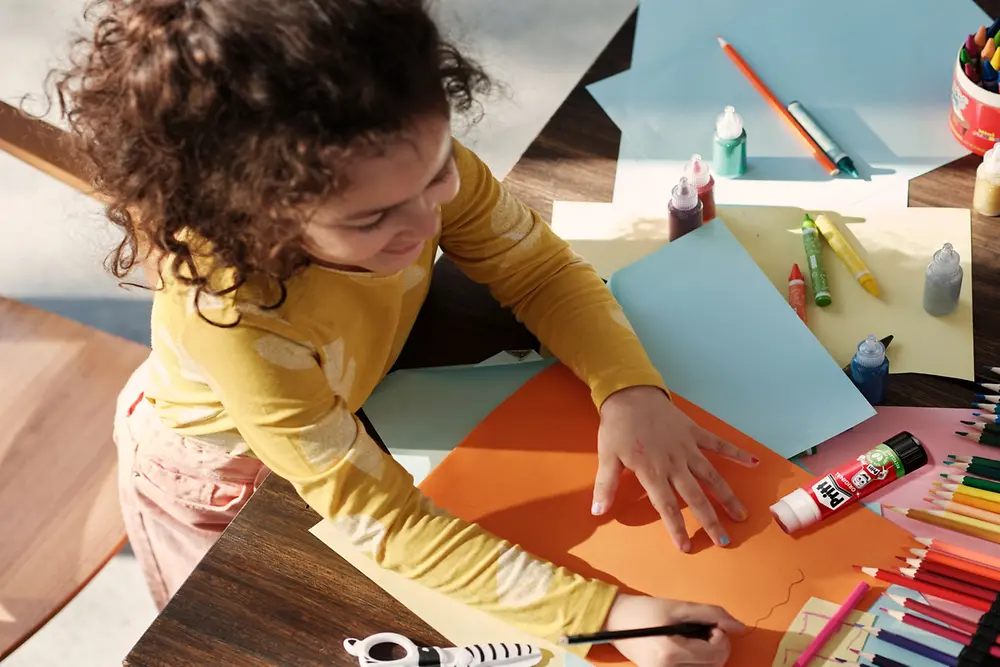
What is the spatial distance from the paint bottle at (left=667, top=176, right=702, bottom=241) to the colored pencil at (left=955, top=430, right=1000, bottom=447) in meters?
0.32

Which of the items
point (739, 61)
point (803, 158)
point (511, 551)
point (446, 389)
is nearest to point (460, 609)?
point (511, 551)

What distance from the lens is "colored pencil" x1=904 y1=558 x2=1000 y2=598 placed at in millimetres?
768

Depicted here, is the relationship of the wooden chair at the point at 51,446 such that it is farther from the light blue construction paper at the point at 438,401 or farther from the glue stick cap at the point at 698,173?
the glue stick cap at the point at 698,173

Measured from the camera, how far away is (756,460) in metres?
0.89

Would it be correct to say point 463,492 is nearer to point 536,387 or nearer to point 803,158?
point 536,387

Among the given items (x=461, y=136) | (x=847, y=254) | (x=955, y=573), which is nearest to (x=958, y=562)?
(x=955, y=573)

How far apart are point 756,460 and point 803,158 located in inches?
14.3

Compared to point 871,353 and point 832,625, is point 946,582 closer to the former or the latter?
point 832,625

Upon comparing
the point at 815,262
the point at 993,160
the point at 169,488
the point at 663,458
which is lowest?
the point at 169,488

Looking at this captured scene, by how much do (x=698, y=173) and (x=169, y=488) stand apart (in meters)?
0.62

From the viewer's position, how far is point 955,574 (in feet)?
2.56

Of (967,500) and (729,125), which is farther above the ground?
(729,125)

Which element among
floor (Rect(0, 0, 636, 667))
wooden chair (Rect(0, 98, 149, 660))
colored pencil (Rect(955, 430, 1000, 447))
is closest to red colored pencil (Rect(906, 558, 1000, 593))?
colored pencil (Rect(955, 430, 1000, 447))

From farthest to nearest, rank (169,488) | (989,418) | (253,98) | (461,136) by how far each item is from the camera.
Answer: (461,136)
(169,488)
(989,418)
(253,98)
